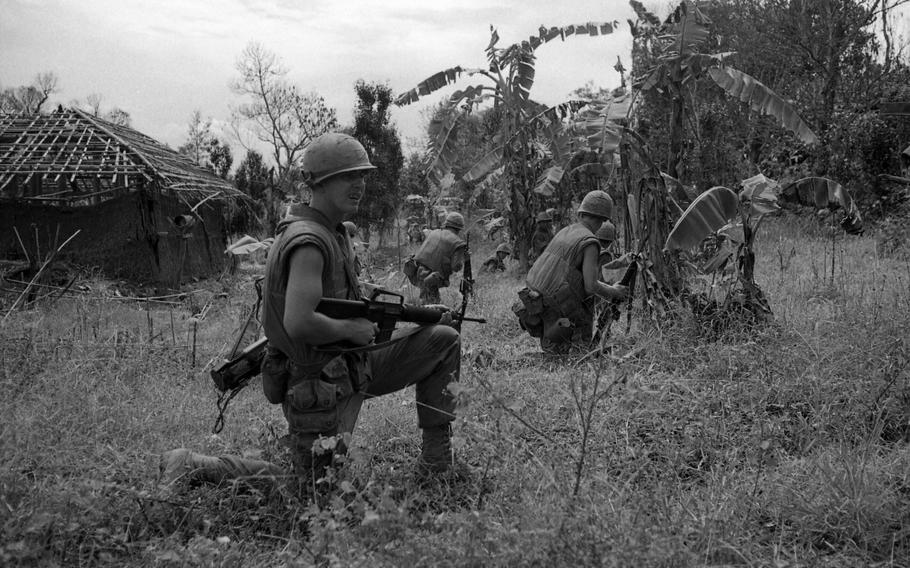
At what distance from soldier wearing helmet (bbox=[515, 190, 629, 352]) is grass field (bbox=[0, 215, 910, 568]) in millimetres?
417

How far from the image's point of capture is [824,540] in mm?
2801

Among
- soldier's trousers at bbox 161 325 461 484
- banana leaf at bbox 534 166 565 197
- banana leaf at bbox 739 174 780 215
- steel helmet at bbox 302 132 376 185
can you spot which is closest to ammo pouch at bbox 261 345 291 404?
soldier's trousers at bbox 161 325 461 484

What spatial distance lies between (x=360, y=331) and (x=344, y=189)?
69 cm

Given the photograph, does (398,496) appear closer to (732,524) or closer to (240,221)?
(732,524)

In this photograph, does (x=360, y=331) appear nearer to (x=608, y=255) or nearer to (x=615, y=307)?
(x=615, y=307)

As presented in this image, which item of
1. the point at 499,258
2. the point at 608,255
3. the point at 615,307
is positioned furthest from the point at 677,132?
the point at 499,258

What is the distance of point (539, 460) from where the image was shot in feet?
10.4

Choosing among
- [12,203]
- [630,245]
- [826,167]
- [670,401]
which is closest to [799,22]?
[826,167]

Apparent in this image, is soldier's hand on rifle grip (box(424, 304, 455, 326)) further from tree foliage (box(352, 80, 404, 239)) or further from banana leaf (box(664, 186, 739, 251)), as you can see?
tree foliage (box(352, 80, 404, 239))

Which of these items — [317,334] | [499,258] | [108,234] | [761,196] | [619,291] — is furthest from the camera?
[499,258]

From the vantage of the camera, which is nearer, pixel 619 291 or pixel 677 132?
pixel 619 291

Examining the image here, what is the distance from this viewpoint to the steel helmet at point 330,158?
321 cm

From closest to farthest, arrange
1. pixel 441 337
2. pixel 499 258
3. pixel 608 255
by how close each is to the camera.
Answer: pixel 441 337 → pixel 608 255 → pixel 499 258

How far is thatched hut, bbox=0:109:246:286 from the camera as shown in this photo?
39.3 ft
